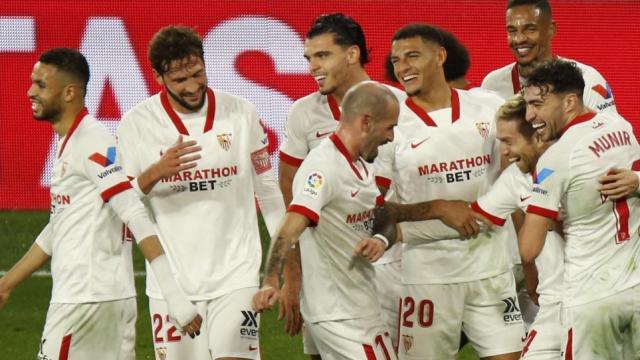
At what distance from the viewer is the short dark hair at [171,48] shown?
26.1 feet

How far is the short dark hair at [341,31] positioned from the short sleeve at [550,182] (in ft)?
5.90

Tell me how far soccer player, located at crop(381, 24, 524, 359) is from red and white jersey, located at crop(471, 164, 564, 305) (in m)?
0.17

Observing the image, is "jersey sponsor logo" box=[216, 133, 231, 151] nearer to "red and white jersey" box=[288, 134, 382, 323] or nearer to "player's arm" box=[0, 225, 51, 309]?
"red and white jersey" box=[288, 134, 382, 323]

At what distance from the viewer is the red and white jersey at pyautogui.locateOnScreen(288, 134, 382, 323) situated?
24.3 feet

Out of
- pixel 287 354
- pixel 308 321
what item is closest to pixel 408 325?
pixel 308 321

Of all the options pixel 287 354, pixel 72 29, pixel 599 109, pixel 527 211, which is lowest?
pixel 287 354

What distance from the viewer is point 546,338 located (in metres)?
7.84

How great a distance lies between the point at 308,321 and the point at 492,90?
101 inches

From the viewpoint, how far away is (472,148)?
27.1 feet

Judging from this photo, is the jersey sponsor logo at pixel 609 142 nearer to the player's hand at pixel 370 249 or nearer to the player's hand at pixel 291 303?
the player's hand at pixel 370 249

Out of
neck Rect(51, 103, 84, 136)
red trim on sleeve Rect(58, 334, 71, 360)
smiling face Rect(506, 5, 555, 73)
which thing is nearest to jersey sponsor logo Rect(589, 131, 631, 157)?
smiling face Rect(506, 5, 555, 73)

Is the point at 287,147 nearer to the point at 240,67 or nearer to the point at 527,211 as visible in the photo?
the point at 527,211

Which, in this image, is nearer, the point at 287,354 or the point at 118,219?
the point at 118,219

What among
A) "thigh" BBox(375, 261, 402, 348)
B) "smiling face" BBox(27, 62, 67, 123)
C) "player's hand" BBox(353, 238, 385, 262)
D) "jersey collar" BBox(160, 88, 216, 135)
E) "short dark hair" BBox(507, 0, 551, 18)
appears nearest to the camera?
"player's hand" BBox(353, 238, 385, 262)
